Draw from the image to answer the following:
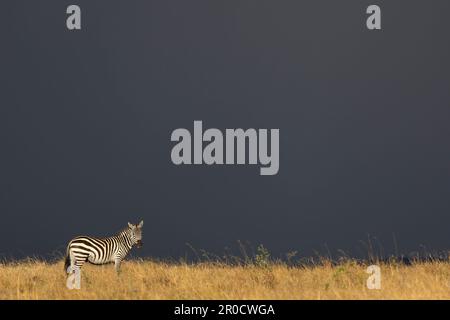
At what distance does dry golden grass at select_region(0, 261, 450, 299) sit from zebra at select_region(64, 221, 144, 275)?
1.54 feet

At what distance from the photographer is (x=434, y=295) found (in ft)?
41.5

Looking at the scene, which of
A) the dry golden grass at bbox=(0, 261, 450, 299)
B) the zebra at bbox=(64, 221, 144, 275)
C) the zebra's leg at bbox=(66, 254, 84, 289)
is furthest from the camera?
the zebra at bbox=(64, 221, 144, 275)

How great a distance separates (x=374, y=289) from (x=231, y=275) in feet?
14.0

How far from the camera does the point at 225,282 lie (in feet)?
49.8

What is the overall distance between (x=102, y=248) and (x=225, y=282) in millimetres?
2989

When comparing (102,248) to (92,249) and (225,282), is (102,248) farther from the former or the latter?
(225,282)

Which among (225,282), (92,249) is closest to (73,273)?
(92,249)

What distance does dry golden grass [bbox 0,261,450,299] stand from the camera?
1302 centimetres

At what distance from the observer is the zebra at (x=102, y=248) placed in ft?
50.8

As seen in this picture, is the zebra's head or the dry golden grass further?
the zebra's head

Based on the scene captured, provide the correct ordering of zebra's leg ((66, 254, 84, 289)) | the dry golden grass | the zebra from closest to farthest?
the dry golden grass, zebra's leg ((66, 254, 84, 289)), the zebra

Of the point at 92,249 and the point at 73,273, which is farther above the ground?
the point at 92,249

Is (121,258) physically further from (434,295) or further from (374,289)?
(434,295)

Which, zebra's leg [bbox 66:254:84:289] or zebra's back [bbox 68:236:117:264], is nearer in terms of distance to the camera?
zebra's leg [bbox 66:254:84:289]
